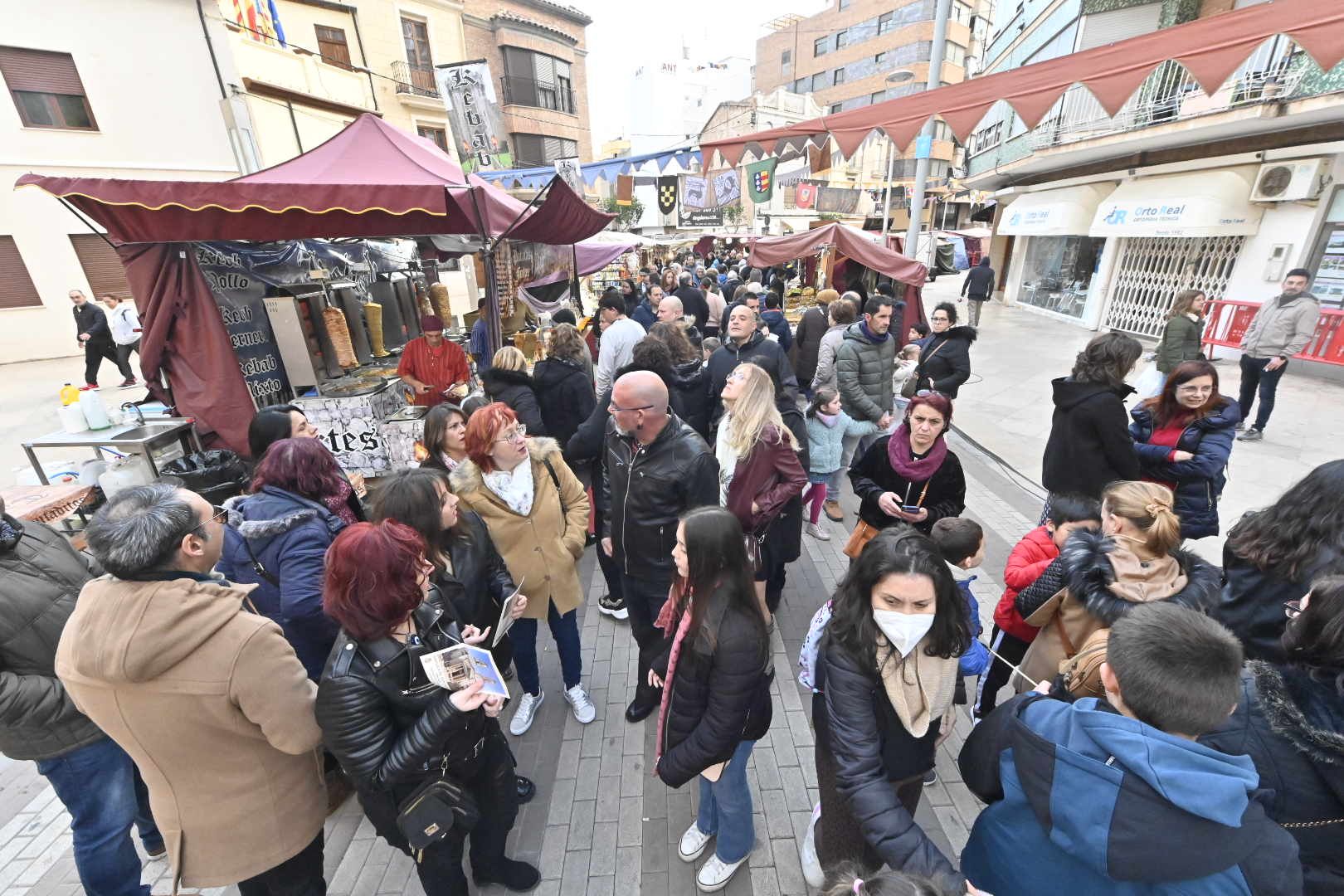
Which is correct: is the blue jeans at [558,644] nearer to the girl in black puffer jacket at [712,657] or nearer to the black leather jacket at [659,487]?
the black leather jacket at [659,487]

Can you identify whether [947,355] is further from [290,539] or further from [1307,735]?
[290,539]

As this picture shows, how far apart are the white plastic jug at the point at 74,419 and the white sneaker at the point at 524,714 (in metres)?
4.50

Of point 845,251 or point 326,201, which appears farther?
A: point 845,251

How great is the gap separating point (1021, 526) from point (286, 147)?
18.0 m

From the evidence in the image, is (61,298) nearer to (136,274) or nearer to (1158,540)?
(136,274)

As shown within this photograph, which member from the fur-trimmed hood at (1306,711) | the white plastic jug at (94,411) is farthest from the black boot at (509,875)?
the white plastic jug at (94,411)

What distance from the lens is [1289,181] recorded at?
951cm

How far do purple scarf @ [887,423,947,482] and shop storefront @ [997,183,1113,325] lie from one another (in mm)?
15322

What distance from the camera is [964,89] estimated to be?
5301 mm

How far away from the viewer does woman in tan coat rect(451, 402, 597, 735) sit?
9.29ft

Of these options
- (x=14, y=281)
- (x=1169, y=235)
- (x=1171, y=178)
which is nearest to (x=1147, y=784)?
(x=1169, y=235)

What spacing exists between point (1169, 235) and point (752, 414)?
1346 cm

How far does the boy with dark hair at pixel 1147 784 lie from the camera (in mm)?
1135

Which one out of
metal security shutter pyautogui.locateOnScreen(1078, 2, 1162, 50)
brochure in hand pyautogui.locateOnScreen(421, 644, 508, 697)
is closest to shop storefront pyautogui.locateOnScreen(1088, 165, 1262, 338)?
metal security shutter pyautogui.locateOnScreen(1078, 2, 1162, 50)
